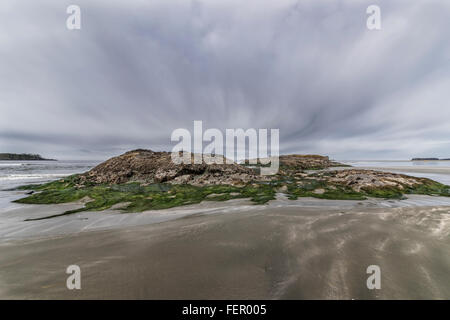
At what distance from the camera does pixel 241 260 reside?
7.72 feet

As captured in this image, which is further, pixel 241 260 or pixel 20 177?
pixel 20 177


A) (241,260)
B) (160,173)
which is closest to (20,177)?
(160,173)

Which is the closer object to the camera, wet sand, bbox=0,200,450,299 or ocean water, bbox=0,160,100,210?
wet sand, bbox=0,200,450,299

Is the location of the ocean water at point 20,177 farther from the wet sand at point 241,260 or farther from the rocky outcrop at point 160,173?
the wet sand at point 241,260

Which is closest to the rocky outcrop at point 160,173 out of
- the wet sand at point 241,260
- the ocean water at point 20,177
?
the ocean water at point 20,177

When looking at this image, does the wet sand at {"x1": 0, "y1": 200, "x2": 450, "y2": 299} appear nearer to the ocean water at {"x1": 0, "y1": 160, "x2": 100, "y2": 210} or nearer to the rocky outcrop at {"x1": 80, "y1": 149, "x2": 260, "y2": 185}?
the rocky outcrop at {"x1": 80, "y1": 149, "x2": 260, "y2": 185}

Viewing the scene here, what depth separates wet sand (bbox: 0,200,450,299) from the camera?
1817 millimetres

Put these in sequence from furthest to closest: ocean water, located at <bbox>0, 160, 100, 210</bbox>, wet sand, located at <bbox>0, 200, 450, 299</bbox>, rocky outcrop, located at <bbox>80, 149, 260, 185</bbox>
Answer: rocky outcrop, located at <bbox>80, 149, 260, 185</bbox>
ocean water, located at <bbox>0, 160, 100, 210</bbox>
wet sand, located at <bbox>0, 200, 450, 299</bbox>

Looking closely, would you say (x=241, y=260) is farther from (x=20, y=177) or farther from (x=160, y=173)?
(x=20, y=177)

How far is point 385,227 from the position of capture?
11.2 feet

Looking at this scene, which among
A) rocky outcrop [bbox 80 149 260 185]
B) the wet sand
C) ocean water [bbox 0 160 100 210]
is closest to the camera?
the wet sand

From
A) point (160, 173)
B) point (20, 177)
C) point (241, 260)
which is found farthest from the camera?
point (20, 177)

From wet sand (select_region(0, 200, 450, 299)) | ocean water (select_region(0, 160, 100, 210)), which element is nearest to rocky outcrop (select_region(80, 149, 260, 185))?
ocean water (select_region(0, 160, 100, 210))

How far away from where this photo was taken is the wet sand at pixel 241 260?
71.6 inches
